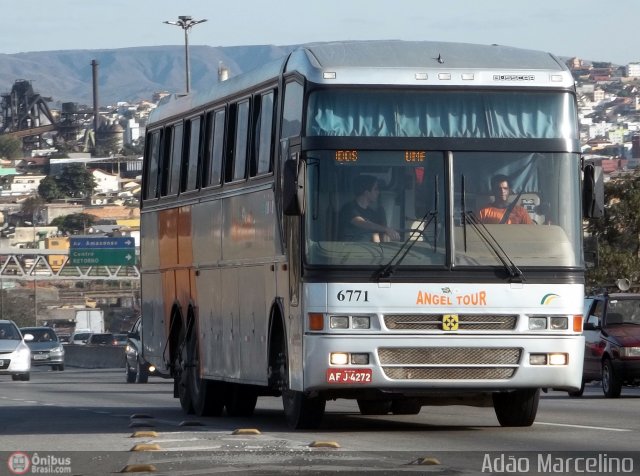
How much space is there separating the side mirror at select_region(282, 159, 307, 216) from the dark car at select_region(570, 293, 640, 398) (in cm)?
1224

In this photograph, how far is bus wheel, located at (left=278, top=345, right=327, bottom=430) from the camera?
1606 centimetres

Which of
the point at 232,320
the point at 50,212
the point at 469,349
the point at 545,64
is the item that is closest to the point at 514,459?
the point at 469,349

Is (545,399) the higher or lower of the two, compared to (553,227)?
lower

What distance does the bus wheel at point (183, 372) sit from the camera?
20.4 meters

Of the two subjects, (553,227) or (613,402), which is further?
(613,402)

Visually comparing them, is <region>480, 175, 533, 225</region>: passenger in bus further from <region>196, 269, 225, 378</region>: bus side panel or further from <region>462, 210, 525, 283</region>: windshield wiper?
<region>196, 269, 225, 378</region>: bus side panel

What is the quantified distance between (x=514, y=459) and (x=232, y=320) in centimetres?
561

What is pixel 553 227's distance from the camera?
1543cm

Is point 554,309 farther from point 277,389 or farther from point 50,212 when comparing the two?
point 50,212

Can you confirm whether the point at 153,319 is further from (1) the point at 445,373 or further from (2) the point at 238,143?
(1) the point at 445,373

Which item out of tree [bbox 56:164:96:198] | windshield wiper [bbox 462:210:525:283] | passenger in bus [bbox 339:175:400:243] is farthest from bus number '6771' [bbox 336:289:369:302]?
tree [bbox 56:164:96:198]

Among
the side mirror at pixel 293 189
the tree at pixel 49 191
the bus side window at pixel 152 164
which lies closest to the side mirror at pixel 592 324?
the bus side window at pixel 152 164

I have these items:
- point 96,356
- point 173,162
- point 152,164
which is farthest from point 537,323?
point 96,356

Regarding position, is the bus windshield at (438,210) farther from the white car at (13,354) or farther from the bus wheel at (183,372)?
the white car at (13,354)
